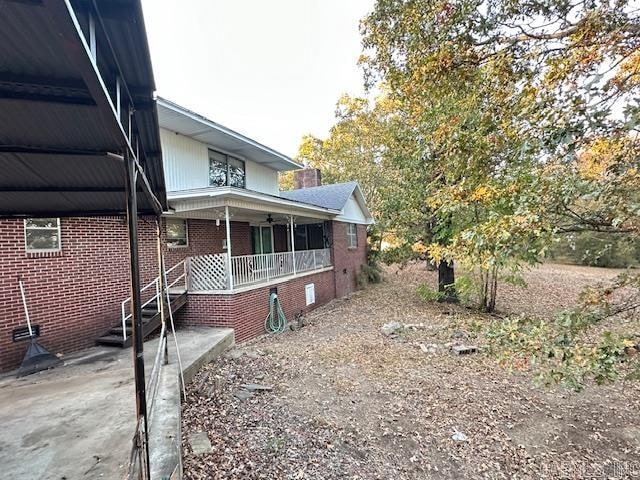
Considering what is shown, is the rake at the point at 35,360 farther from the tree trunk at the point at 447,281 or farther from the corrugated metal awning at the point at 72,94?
the tree trunk at the point at 447,281

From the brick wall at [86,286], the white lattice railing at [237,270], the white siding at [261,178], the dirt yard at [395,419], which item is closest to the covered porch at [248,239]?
the white lattice railing at [237,270]

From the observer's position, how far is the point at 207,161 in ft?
36.0

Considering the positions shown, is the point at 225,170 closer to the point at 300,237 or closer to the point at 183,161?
the point at 183,161

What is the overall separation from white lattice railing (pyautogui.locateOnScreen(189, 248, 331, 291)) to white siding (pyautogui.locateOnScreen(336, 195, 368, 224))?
547cm

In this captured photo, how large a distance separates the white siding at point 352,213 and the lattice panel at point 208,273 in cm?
800

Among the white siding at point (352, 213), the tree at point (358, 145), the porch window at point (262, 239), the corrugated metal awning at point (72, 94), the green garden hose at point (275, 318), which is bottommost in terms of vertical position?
the green garden hose at point (275, 318)

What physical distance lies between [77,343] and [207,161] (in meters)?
6.34

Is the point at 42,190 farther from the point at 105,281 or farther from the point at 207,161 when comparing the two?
the point at 207,161

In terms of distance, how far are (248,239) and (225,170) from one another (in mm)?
2695

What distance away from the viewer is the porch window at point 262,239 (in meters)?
13.5

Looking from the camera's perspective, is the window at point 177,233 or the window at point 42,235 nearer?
the window at point 42,235

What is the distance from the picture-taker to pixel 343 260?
53.6 feet

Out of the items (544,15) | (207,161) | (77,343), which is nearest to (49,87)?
(544,15)

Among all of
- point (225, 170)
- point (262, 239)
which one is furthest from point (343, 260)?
point (225, 170)
